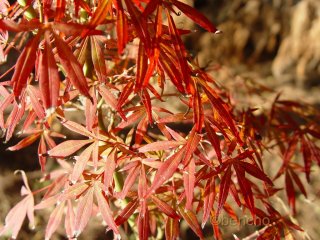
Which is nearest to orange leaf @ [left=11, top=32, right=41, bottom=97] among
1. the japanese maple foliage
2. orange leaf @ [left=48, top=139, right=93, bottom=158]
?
the japanese maple foliage

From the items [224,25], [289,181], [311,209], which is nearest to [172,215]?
[289,181]

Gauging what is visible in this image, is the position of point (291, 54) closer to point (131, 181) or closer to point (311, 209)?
point (311, 209)

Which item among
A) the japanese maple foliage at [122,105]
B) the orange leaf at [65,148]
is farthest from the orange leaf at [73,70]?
the orange leaf at [65,148]

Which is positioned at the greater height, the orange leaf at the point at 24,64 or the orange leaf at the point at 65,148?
the orange leaf at the point at 24,64

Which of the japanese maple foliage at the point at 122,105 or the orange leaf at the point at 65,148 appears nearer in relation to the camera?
the japanese maple foliage at the point at 122,105

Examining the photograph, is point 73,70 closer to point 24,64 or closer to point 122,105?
point 24,64

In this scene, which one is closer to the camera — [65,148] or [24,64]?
[24,64]

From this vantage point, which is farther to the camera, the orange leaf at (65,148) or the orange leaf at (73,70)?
the orange leaf at (65,148)

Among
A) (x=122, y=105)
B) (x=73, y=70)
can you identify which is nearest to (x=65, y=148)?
(x=122, y=105)

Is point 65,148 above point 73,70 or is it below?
below

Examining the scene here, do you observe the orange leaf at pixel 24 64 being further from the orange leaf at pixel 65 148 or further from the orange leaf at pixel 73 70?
the orange leaf at pixel 65 148

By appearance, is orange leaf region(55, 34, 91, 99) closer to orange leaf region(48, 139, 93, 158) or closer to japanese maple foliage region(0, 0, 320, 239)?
japanese maple foliage region(0, 0, 320, 239)
